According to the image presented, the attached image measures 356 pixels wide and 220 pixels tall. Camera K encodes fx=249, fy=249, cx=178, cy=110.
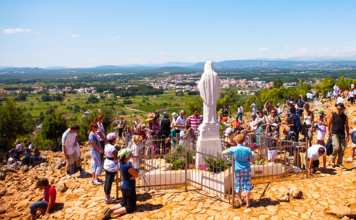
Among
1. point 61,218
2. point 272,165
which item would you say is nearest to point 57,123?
point 61,218

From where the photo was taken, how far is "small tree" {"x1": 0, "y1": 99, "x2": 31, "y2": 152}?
20.5m

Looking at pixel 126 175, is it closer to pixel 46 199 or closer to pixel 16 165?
pixel 46 199

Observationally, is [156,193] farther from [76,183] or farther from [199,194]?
[76,183]

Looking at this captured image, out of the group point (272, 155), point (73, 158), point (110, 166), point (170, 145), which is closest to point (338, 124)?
point (272, 155)

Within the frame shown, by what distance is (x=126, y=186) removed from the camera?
4.93 m

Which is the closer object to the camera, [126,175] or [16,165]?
[126,175]

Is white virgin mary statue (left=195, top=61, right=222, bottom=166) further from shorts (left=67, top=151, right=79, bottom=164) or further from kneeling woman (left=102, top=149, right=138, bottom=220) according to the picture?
shorts (left=67, top=151, right=79, bottom=164)

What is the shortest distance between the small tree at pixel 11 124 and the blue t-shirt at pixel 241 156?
21.4 m

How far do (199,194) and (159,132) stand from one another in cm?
348

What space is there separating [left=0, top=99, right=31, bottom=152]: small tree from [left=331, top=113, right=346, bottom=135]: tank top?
2242cm

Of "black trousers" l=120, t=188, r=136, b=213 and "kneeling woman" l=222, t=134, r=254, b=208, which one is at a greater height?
"kneeling woman" l=222, t=134, r=254, b=208

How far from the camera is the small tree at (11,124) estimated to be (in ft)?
67.2

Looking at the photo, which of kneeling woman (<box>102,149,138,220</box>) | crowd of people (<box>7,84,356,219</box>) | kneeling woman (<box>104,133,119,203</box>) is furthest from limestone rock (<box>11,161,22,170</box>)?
kneeling woman (<box>102,149,138,220</box>)

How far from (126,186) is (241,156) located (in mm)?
2330
